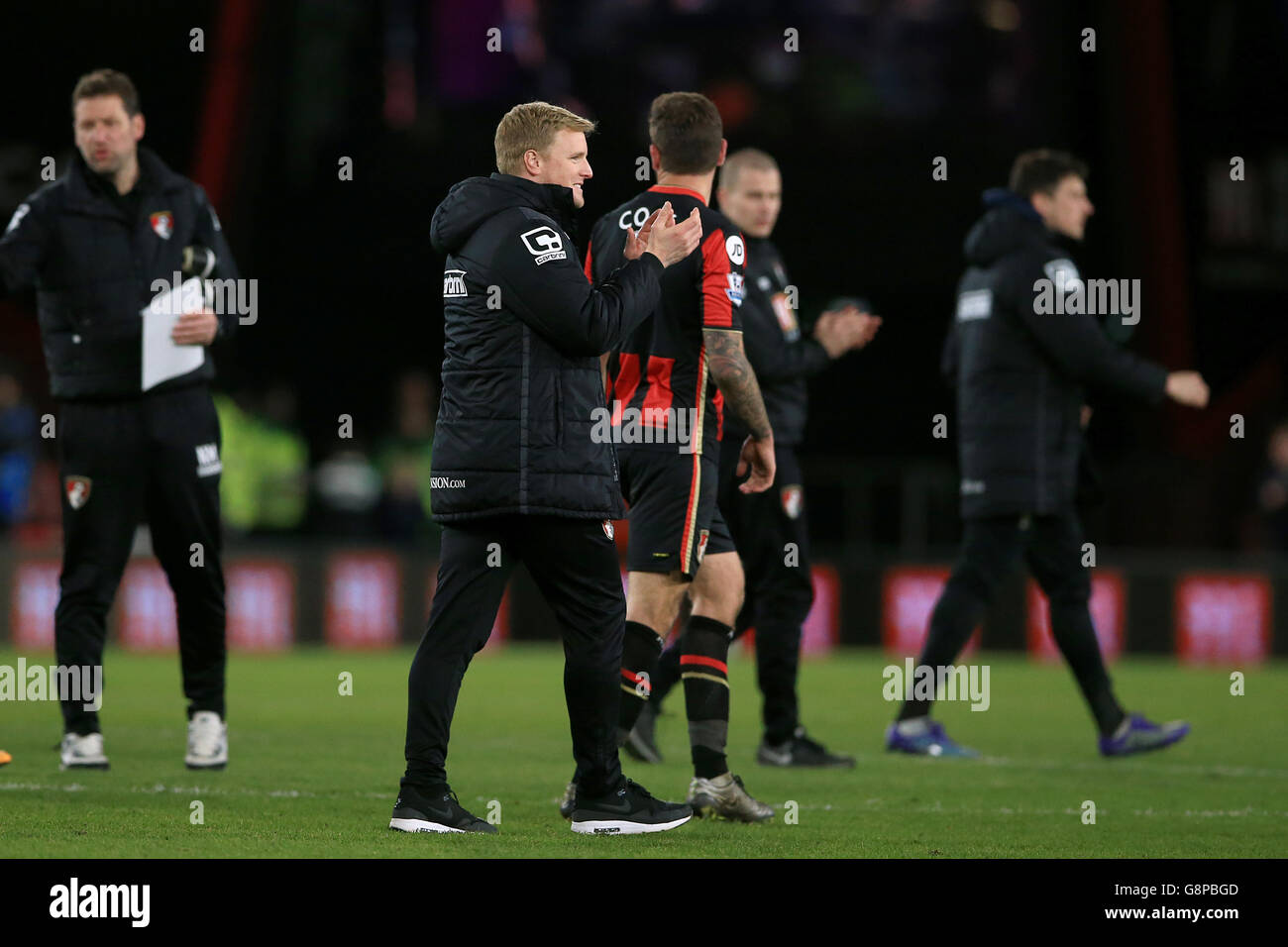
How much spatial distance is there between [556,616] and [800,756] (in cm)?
267

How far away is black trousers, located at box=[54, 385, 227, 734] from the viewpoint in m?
7.60

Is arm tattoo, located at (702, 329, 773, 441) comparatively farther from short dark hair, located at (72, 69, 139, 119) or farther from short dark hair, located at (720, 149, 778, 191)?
short dark hair, located at (72, 69, 139, 119)

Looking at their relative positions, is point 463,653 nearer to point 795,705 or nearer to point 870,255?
point 795,705

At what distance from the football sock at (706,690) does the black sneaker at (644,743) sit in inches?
63.2

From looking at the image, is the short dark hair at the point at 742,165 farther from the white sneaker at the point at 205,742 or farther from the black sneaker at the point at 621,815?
the black sneaker at the point at 621,815

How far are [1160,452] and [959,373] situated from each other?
11.3 meters

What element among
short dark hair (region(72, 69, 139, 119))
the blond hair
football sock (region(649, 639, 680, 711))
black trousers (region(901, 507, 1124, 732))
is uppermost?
short dark hair (region(72, 69, 139, 119))

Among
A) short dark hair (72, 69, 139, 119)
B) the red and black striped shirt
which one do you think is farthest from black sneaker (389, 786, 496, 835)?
short dark hair (72, 69, 139, 119)

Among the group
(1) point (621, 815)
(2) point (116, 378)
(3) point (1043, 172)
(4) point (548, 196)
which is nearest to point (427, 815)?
(1) point (621, 815)

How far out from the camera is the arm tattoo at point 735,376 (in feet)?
21.7

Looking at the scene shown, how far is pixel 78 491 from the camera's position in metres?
7.61

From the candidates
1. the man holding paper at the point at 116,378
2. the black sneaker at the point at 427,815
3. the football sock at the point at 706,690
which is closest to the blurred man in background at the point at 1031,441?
the football sock at the point at 706,690

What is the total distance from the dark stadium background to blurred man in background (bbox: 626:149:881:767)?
8093 millimetres
